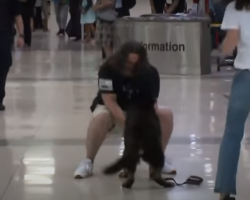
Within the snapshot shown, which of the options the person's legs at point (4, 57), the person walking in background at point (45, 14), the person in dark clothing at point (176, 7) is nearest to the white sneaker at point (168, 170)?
the person's legs at point (4, 57)

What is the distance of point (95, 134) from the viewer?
489 cm

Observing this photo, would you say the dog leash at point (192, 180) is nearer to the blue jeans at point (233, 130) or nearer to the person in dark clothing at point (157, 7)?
the blue jeans at point (233, 130)

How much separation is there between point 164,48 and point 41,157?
17.9ft

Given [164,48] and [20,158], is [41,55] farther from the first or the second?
[20,158]

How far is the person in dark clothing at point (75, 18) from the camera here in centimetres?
1767

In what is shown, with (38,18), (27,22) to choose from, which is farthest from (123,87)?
(38,18)

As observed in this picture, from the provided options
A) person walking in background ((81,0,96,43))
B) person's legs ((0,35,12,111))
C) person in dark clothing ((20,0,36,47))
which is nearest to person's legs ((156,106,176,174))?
person's legs ((0,35,12,111))

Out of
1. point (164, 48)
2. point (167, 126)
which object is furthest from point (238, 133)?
point (164, 48)

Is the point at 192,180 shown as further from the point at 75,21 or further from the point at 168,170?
the point at 75,21

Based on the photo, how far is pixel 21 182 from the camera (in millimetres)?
4848

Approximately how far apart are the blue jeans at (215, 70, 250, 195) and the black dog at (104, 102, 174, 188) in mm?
588

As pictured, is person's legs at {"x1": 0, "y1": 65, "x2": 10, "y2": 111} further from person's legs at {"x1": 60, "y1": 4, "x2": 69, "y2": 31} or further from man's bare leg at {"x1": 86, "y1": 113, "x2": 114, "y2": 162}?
person's legs at {"x1": 60, "y1": 4, "x2": 69, "y2": 31}

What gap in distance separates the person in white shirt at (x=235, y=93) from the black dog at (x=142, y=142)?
588 millimetres

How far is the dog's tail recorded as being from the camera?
456 cm
